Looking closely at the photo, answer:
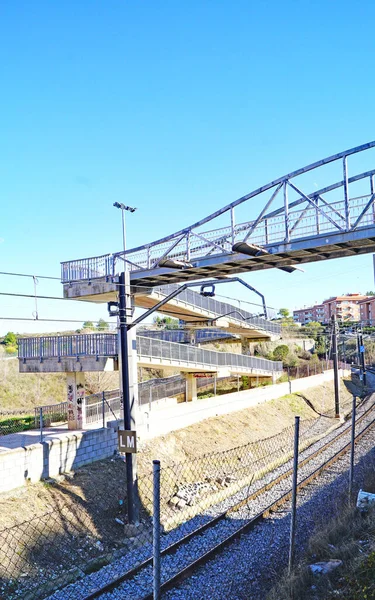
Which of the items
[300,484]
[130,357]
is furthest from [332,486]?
[130,357]

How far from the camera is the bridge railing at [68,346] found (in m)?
18.2

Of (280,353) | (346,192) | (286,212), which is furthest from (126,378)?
(280,353)

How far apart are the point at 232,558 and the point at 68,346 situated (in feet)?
36.6

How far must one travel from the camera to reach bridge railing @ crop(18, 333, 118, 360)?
18.2m

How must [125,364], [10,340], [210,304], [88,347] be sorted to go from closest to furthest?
1. [125,364]
2. [88,347]
3. [210,304]
4. [10,340]

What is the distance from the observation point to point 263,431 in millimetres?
25359

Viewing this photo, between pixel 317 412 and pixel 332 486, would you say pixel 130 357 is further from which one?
pixel 317 412

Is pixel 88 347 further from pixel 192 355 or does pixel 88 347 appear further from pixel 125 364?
pixel 192 355

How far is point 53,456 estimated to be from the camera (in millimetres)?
14664

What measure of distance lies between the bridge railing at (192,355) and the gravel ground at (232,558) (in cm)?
813

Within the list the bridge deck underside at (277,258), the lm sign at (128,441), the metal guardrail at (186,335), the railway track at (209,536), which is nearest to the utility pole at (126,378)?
the lm sign at (128,441)

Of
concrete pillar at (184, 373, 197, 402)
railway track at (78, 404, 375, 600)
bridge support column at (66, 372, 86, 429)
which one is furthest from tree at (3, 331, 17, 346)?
railway track at (78, 404, 375, 600)

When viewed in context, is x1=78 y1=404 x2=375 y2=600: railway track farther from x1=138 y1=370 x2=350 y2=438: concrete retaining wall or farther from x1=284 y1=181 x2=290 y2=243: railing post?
x1=284 y1=181 x2=290 y2=243: railing post

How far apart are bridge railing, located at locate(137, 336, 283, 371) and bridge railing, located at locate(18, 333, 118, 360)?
2.03m
